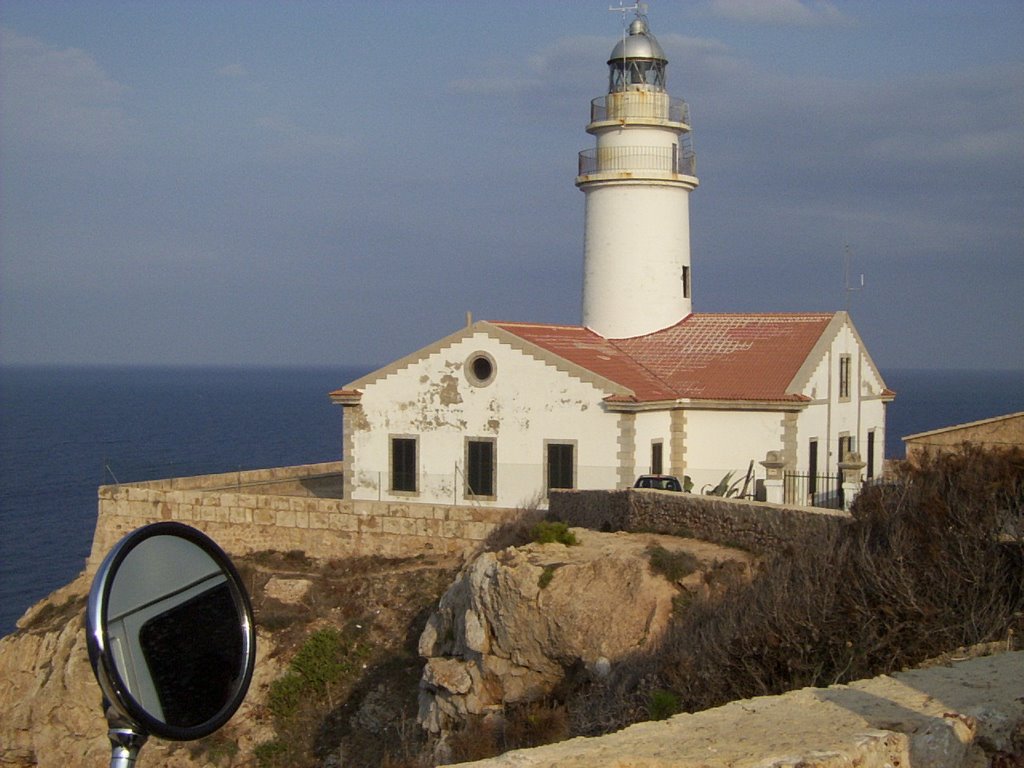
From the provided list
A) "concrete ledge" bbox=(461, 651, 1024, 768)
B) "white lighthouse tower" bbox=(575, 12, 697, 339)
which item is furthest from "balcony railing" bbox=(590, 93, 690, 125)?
"concrete ledge" bbox=(461, 651, 1024, 768)

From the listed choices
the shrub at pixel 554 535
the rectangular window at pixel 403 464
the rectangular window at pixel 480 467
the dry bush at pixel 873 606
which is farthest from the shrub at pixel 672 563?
the rectangular window at pixel 403 464

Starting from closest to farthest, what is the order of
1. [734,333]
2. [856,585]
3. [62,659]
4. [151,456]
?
1. [856,585]
2. [62,659]
3. [734,333]
4. [151,456]

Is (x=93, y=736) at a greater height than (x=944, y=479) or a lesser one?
lesser

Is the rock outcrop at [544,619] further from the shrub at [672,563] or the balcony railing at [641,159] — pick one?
the balcony railing at [641,159]

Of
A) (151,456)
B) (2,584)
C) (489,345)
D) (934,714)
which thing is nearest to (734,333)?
(489,345)

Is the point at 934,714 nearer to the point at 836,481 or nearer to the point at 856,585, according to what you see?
the point at 856,585

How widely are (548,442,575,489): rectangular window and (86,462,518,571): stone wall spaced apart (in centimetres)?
135

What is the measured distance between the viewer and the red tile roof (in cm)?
2508

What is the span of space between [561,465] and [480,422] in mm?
1850

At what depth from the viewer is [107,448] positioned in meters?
84.4

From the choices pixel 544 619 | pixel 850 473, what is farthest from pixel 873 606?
pixel 850 473

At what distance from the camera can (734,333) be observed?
27609mm

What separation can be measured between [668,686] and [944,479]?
4133 mm

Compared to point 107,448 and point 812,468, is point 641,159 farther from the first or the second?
point 107,448
